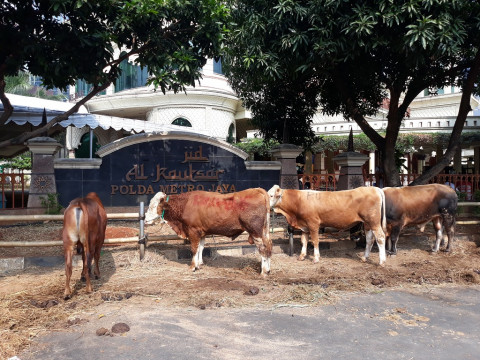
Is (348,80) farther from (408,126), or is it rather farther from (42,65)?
(408,126)

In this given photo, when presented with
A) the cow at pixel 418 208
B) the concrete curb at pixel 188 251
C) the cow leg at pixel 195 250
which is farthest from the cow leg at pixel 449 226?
the cow leg at pixel 195 250

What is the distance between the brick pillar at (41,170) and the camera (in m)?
9.27

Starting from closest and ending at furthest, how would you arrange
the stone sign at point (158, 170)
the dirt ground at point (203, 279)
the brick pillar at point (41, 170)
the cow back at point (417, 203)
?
the dirt ground at point (203, 279) < the cow back at point (417, 203) < the brick pillar at point (41, 170) < the stone sign at point (158, 170)

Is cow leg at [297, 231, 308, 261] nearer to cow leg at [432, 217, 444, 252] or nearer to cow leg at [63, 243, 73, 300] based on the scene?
cow leg at [432, 217, 444, 252]

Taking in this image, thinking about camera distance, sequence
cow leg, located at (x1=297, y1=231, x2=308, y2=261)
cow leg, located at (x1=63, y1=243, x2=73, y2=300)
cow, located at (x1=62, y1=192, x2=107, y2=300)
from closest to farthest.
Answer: cow leg, located at (x1=63, y1=243, x2=73, y2=300) < cow, located at (x1=62, y1=192, x2=107, y2=300) < cow leg, located at (x1=297, y1=231, x2=308, y2=261)

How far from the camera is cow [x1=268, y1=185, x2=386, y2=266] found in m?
7.43

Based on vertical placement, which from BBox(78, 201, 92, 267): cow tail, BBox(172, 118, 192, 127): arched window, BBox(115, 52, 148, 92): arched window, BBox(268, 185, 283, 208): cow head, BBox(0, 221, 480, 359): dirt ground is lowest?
BBox(0, 221, 480, 359): dirt ground

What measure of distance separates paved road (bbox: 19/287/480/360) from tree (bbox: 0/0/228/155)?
3.93 metres

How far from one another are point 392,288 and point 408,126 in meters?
17.6

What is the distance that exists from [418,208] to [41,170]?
26.8ft

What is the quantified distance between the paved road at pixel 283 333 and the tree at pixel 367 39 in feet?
13.5

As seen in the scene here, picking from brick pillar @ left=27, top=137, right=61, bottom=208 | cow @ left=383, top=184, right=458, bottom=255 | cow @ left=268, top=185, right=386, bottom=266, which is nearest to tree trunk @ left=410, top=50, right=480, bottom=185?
cow @ left=383, top=184, right=458, bottom=255

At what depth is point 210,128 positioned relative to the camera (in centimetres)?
2059

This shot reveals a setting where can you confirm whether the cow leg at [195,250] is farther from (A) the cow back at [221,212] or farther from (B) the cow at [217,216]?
(A) the cow back at [221,212]
